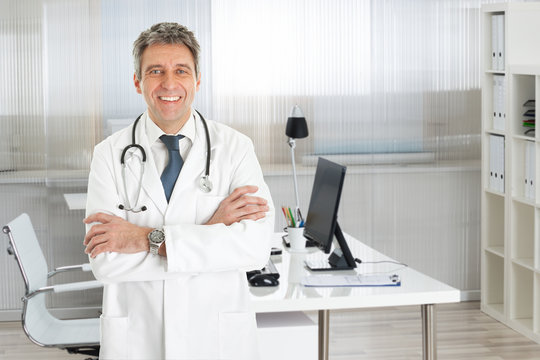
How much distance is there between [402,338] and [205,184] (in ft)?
10.5

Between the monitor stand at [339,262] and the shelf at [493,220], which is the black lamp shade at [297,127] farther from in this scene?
the shelf at [493,220]

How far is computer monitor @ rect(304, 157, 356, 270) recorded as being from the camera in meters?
3.41

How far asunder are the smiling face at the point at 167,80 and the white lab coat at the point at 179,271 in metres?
0.12

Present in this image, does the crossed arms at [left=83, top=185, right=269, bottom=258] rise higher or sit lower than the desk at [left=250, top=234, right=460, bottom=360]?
higher

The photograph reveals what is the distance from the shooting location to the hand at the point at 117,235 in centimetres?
205

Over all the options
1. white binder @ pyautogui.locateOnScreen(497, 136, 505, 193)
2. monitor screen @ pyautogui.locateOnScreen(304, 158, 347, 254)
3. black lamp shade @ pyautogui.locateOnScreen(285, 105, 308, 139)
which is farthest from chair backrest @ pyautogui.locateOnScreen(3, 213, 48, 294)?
white binder @ pyautogui.locateOnScreen(497, 136, 505, 193)

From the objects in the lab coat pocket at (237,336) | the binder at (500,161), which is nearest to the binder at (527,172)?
the binder at (500,161)

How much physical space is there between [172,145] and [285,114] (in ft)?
11.6

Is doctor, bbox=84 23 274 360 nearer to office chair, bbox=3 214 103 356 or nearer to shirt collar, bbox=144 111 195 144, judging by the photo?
shirt collar, bbox=144 111 195 144

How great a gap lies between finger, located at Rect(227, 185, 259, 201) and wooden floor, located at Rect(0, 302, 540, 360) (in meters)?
2.71

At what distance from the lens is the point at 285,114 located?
18.5 feet

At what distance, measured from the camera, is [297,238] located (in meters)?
3.85

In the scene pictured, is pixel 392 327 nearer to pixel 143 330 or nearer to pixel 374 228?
pixel 374 228

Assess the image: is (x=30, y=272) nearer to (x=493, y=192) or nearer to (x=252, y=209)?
(x=252, y=209)
